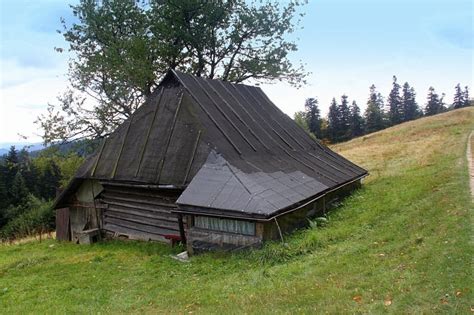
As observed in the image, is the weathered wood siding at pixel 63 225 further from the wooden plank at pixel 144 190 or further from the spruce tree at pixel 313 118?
the spruce tree at pixel 313 118

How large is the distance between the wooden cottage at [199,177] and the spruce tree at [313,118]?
5533 centimetres

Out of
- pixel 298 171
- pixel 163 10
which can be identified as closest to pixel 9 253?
pixel 298 171

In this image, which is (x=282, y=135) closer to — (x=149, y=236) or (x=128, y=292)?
(x=149, y=236)

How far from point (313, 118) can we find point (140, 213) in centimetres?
6290

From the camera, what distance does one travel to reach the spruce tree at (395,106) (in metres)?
80.9

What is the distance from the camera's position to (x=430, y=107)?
84438 millimetres

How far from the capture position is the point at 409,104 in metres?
84.2

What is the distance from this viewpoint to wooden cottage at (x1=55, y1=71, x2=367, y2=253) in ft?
36.7

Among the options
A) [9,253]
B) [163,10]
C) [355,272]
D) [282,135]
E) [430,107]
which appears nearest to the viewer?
[355,272]

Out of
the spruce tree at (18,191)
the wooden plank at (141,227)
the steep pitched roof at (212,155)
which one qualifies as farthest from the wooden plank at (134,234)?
the spruce tree at (18,191)

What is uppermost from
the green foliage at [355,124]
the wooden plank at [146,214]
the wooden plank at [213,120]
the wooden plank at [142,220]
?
the green foliage at [355,124]

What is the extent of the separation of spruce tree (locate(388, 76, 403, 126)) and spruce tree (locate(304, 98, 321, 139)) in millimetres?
15748

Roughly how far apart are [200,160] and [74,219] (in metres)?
7.44

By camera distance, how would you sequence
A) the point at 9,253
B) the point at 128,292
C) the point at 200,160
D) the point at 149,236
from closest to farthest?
the point at 128,292, the point at 200,160, the point at 149,236, the point at 9,253
